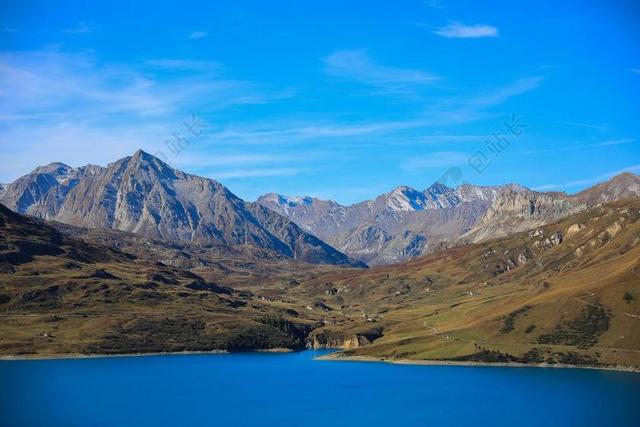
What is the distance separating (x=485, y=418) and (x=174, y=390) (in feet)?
277

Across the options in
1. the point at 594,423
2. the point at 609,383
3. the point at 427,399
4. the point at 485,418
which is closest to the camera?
the point at 594,423

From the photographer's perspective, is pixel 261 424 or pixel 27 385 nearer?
pixel 261 424

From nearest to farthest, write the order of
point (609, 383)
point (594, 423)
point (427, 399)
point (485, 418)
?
point (594, 423)
point (485, 418)
point (427, 399)
point (609, 383)

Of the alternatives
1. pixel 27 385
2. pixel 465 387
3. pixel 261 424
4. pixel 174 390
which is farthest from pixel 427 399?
pixel 27 385

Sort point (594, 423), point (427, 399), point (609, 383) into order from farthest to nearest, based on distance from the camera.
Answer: point (609, 383) → point (427, 399) → point (594, 423)

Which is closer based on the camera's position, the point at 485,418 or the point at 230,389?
the point at 485,418

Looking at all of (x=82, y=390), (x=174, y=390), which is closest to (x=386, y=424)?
(x=174, y=390)

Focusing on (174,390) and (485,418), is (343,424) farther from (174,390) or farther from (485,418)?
(174,390)

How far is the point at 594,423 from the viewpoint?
14525 centimetres

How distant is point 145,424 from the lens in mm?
147500

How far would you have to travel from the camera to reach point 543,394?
183125 millimetres

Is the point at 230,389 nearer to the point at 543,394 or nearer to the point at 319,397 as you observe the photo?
the point at 319,397

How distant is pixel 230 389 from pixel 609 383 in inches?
3949

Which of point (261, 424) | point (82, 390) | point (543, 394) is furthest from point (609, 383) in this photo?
point (82, 390)
